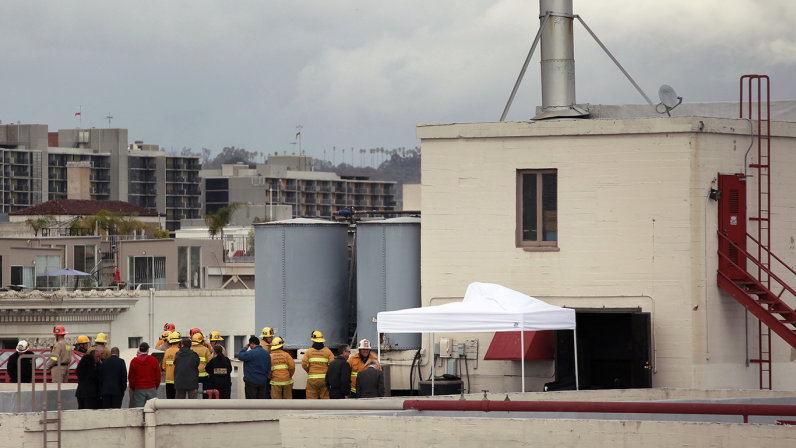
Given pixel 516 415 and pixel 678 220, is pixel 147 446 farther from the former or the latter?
pixel 678 220

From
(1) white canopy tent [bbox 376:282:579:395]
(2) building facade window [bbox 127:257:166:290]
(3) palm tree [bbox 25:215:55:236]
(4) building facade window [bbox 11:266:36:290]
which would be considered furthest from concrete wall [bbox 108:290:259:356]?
(1) white canopy tent [bbox 376:282:579:395]

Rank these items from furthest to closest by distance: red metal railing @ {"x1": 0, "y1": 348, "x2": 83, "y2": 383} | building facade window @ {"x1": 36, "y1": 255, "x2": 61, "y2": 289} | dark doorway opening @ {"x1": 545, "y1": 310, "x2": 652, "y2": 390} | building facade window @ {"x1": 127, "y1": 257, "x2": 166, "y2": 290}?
1. building facade window @ {"x1": 127, "y1": 257, "x2": 166, "y2": 290}
2. building facade window @ {"x1": 36, "y1": 255, "x2": 61, "y2": 289}
3. dark doorway opening @ {"x1": 545, "y1": 310, "x2": 652, "y2": 390}
4. red metal railing @ {"x1": 0, "y1": 348, "x2": 83, "y2": 383}

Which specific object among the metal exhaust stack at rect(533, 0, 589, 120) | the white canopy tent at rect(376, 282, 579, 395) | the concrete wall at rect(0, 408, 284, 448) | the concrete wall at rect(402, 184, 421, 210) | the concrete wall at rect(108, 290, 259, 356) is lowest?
the concrete wall at rect(108, 290, 259, 356)

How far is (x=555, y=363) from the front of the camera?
24.0 m

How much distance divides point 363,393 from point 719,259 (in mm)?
6870

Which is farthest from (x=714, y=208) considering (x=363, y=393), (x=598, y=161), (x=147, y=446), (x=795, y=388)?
(x=147, y=446)

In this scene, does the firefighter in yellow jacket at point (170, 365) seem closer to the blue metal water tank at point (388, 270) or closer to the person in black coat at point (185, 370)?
the person in black coat at point (185, 370)

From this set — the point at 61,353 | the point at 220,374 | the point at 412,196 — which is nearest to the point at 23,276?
the point at 412,196

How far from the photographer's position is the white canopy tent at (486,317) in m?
21.2

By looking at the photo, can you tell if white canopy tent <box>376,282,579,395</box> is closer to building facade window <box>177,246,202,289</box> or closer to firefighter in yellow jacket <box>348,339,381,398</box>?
firefighter in yellow jacket <box>348,339,381,398</box>

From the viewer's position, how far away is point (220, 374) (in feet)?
74.9

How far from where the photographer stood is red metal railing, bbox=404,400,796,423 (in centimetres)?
1483

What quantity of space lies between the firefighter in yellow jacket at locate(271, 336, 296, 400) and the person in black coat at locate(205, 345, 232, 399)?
0.83 metres

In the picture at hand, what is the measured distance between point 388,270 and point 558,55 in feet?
17.6
